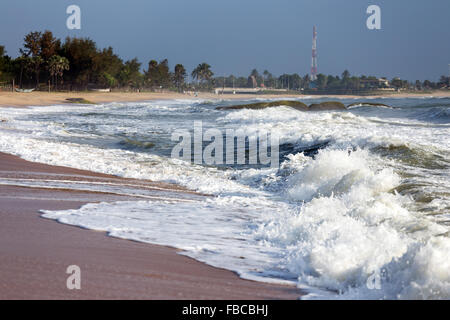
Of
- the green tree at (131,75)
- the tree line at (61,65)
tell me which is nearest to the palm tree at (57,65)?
the tree line at (61,65)

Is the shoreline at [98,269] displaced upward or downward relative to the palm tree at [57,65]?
downward

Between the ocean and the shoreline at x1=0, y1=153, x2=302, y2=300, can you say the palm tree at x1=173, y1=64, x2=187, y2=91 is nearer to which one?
the ocean

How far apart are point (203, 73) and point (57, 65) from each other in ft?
366

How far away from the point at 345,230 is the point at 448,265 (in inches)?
57.6

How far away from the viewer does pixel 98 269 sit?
12.8ft

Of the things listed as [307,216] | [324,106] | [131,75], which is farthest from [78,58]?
[307,216]

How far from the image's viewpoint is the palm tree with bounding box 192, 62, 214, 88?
188 m

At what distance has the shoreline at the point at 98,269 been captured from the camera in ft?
11.2

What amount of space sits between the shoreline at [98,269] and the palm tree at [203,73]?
185 m

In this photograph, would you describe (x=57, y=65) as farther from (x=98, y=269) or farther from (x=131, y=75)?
(x=98, y=269)

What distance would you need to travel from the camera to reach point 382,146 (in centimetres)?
1275

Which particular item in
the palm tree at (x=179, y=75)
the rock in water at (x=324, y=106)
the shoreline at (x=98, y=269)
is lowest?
the shoreline at (x=98, y=269)

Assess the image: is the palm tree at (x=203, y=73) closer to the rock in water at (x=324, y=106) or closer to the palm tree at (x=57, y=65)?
the palm tree at (x=57, y=65)
